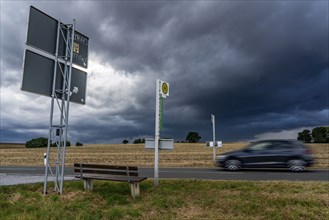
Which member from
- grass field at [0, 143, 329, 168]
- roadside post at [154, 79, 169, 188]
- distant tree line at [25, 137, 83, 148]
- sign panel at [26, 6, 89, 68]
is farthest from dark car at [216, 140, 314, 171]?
distant tree line at [25, 137, 83, 148]

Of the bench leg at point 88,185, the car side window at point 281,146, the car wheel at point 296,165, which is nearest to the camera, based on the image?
the bench leg at point 88,185

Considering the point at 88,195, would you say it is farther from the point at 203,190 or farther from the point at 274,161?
the point at 274,161

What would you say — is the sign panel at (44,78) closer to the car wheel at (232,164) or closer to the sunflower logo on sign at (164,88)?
the sunflower logo on sign at (164,88)

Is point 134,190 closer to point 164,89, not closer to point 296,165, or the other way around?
point 164,89

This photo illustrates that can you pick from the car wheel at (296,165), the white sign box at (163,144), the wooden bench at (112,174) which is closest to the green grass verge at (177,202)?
the wooden bench at (112,174)

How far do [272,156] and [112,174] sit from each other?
33.7ft

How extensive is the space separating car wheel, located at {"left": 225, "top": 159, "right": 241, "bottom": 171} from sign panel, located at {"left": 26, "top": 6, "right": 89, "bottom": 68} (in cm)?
985

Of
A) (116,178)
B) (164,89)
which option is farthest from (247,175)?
(116,178)

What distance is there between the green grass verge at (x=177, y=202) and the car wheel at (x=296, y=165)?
6.65 meters

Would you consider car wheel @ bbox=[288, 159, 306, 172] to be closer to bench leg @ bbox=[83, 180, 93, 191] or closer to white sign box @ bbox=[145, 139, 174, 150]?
white sign box @ bbox=[145, 139, 174, 150]

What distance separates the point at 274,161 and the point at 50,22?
41.5 feet

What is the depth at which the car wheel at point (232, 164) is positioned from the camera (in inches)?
640

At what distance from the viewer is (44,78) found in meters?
8.95

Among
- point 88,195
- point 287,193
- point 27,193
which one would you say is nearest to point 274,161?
point 287,193
